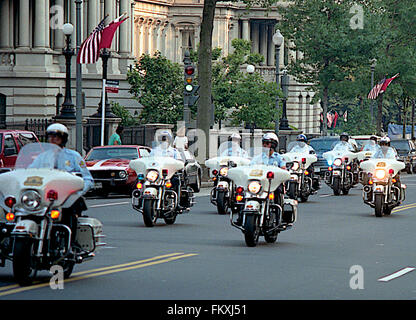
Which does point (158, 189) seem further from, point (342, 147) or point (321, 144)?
point (321, 144)

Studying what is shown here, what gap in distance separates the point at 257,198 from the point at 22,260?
5.58 meters

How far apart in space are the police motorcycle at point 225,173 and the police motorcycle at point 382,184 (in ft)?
9.59

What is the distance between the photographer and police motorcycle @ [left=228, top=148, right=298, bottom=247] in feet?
55.2

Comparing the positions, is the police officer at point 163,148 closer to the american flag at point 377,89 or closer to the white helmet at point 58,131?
the white helmet at point 58,131

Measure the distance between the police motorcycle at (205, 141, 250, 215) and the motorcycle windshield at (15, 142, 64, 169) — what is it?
37.3ft

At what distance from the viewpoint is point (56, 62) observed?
196ft

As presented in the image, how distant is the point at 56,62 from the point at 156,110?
5.93 metres

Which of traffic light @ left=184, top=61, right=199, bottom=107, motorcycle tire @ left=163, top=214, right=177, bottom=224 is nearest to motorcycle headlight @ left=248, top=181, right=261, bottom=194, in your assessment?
motorcycle tire @ left=163, top=214, right=177, bottom=224

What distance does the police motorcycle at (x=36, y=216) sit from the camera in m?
12.0

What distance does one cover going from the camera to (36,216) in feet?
40.5

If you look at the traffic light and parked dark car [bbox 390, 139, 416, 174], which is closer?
the traffic light

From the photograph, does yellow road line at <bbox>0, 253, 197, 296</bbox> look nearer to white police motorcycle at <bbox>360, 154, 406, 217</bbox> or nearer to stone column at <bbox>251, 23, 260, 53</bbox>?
white police motorcycle at <bbox>360, 154, 406, 217</bbox>

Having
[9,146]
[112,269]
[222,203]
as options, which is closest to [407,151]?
[9,146]
